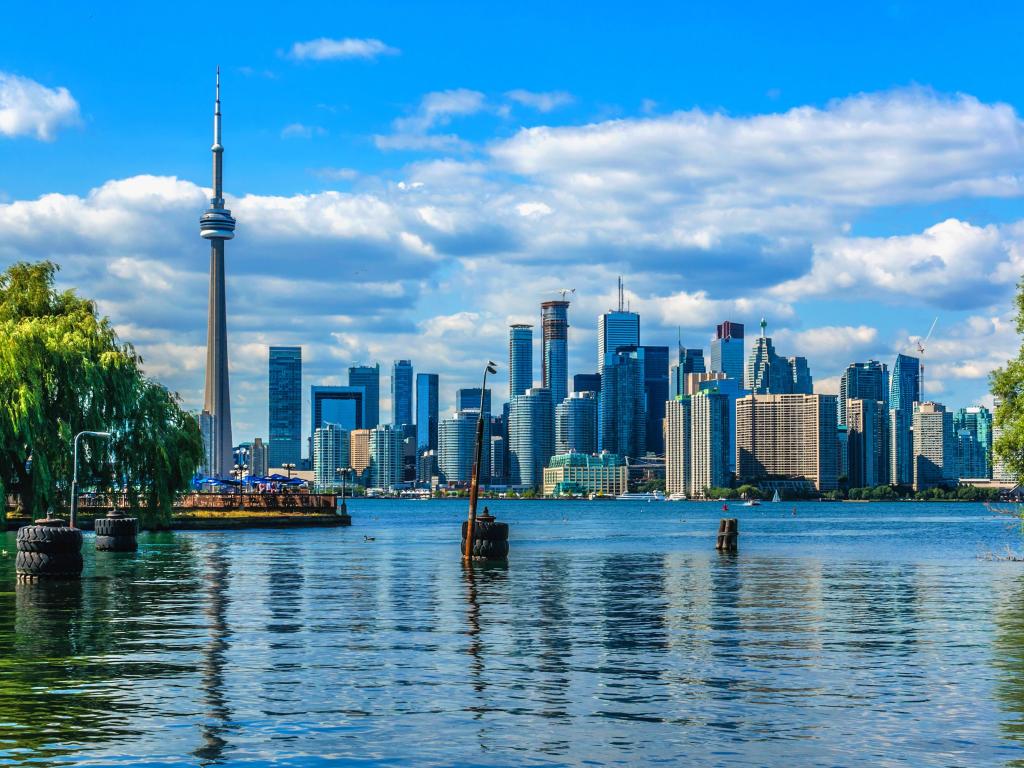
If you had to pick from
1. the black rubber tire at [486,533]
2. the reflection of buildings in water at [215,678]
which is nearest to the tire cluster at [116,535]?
the black rubber tire at [486,533]

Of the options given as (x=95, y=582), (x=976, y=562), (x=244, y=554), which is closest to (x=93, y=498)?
(x=244, y=554)

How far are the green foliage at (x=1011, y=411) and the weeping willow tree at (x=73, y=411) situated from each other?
44846mm

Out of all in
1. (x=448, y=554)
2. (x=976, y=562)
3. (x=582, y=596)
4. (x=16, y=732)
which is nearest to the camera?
(x=16, y=732)

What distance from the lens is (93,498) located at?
9869 centimetres

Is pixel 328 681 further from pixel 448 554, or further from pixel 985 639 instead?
pixel 448 554

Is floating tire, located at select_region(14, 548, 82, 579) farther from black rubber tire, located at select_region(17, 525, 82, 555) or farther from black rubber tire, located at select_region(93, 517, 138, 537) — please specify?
black rubber tire, located at select_region(93, 517, 138, 537)

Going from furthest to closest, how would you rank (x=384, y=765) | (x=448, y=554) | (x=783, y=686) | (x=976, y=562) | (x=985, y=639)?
1. (x=448, y=554)
2. (x=976, y=562)
3. (x=985, y=639)
4. (x=783, y=686)
5. (x=384, y=765)

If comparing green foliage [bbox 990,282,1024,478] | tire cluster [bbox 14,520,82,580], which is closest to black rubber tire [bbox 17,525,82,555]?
tire cluster [bbox 14,520,82,580]

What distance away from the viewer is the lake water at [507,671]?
734 inches

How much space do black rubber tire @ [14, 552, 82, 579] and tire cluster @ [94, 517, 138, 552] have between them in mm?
19255

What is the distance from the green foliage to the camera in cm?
5431

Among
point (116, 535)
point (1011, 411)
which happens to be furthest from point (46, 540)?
point (1011, 411)

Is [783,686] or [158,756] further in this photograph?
[783,686]

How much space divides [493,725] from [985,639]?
16.3 m
